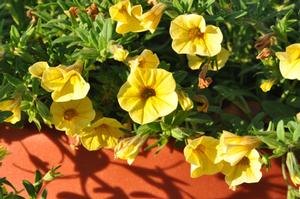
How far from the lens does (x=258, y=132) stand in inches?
53.7

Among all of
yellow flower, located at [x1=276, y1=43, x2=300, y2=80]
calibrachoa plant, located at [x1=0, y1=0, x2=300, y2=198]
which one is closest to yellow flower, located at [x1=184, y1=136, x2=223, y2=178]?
calibrachoa plant, located at [x1=0, y1=0, x2=300, y2=198]

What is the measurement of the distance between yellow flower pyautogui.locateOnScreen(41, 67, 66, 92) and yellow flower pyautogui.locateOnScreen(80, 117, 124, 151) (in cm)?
13

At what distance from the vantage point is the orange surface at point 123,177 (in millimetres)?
1384

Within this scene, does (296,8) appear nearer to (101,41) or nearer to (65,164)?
(101,41)

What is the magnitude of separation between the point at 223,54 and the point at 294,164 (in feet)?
1.15

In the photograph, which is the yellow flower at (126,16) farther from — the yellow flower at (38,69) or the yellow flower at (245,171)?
the yellow flower at (245,171)


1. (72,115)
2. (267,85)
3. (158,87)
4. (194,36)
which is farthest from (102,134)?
(267,85)

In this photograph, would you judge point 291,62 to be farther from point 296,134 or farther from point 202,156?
point 202,156

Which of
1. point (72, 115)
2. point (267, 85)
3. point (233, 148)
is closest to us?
point (233, 148)

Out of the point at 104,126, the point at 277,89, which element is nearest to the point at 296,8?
the point at 277,89

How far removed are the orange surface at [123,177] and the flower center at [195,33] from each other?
25cm

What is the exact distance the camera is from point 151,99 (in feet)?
→ 4.38

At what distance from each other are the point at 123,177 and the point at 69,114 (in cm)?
18

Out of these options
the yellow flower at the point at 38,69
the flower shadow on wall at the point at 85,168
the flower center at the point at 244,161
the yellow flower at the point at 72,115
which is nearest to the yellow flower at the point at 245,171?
the flower center at the point at 244,161
